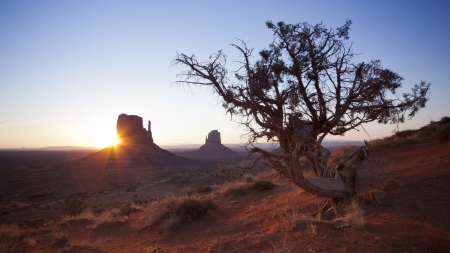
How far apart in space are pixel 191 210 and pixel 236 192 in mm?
3752

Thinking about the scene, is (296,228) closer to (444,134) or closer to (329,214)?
(329,214)

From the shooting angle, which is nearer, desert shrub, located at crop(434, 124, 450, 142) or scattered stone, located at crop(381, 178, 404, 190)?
scattered stone, located at crop(381, 178, 404, 190)

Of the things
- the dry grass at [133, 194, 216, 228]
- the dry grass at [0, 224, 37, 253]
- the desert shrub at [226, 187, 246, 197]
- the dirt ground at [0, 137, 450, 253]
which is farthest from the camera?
the desert shrub at [226, 187, 246, 197]

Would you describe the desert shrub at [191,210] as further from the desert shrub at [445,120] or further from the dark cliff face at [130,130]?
the dark cliff face at [130,130]

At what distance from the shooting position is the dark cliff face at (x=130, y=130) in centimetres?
8425

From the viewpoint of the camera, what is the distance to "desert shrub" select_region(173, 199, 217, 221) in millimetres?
9367

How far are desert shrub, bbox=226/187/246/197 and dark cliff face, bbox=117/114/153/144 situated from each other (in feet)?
249

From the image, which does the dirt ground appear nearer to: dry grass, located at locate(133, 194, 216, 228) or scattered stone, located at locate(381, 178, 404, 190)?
scattered stone, located at locate(381, 178, 404, 190)

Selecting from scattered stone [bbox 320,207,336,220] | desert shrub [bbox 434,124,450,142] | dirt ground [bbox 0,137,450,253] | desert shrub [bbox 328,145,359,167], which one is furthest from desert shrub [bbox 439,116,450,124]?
scattered stone [bbox 320,207,336,220]

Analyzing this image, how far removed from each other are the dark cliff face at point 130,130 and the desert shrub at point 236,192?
2989 inches

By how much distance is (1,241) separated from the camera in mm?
9039

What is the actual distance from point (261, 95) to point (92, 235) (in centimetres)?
795

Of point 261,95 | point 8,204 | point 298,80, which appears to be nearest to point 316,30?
point 298,80

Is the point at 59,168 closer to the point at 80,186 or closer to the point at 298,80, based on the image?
the point at 80,186
